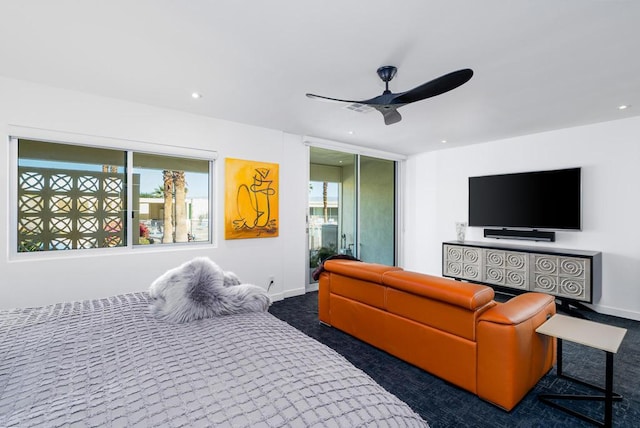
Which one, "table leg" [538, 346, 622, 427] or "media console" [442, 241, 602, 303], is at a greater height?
"media console" [442, 241, 602, 303]

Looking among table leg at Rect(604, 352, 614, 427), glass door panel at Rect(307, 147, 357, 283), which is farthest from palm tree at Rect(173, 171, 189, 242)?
table leg at Rect(604, 352, 614, 427)

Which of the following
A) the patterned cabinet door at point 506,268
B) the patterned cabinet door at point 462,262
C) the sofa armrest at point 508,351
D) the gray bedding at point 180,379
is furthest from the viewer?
the patterned cabinet door at point 462,262

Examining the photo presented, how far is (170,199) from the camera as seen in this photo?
3.62 meters

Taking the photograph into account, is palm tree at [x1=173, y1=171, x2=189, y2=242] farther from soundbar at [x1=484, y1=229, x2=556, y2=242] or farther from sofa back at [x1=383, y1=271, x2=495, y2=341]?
soundbar at [x1=484, y1=229, x2=556, y2=242]

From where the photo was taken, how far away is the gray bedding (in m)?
0.81

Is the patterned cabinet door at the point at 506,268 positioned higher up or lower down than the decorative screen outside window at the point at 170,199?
lower down

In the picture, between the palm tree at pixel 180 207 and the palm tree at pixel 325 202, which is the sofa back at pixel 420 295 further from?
the palm tree at pixel 325 202

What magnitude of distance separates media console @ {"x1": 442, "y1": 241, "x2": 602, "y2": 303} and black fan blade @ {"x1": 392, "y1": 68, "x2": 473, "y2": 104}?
297cm

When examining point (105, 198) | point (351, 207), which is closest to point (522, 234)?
point (351, 207)

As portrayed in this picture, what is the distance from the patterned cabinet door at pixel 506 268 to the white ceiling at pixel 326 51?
1907mm

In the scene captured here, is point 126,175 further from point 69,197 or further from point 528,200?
point 528,200

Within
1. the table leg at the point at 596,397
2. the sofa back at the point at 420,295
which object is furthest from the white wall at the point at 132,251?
the table leg at the point at 596,397

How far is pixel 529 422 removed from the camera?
177 cm

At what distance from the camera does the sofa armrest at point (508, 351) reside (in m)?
1.75
